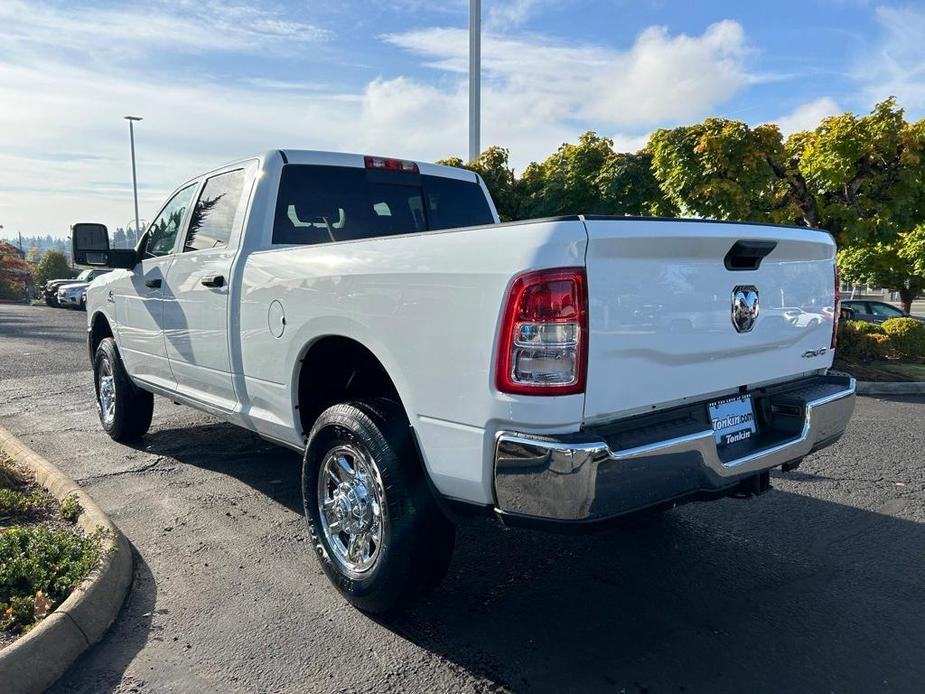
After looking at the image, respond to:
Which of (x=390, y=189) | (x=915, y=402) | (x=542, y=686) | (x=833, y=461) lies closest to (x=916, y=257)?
(x=915, y=402)

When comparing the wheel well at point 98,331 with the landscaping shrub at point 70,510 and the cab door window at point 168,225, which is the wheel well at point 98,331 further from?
the landscaping shrub at point 70,510

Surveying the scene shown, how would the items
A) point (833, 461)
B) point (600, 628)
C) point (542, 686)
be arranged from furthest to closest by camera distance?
point (833, 461) → point (600, 628) → point (542, 686)

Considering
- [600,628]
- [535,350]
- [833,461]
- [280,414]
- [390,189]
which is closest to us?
[535,350]

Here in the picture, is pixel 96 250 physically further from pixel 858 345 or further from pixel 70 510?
pixel 858 345

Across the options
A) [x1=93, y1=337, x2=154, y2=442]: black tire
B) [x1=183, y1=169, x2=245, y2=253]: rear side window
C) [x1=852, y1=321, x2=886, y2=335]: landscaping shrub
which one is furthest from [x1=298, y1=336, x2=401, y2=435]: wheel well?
[x1=852, y1=321, x2=886, y2=335]: landscaping shrub

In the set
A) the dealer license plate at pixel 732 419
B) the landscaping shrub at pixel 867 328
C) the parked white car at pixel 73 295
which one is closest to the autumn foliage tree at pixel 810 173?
the landscaping shrub at pixel 867 328

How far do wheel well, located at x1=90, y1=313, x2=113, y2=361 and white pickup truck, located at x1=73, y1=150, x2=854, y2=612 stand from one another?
2430 mm

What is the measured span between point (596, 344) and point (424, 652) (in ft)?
4.69

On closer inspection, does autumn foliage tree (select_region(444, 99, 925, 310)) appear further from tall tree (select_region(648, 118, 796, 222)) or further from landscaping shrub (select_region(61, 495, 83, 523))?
landscaping shrub (select_region(61, 495, 83, 523))

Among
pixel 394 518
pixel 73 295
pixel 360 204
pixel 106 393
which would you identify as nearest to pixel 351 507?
pixel 394 518

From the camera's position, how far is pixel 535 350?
7.68 ft

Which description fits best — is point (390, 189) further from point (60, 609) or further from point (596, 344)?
point (60, 609)

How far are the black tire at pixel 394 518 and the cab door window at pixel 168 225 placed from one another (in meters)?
2.55

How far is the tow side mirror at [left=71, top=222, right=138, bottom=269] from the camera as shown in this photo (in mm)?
5023
